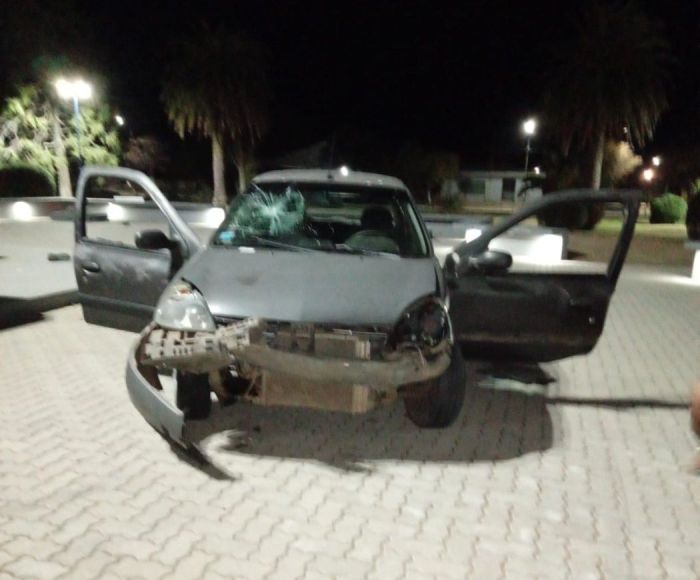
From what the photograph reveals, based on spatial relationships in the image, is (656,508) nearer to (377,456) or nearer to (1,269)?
(377,456)

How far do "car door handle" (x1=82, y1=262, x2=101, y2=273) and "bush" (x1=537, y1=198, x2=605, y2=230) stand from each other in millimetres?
17073

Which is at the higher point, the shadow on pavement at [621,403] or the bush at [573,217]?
the bush at [573,217]

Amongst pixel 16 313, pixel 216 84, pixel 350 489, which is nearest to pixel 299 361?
pixel 350 489

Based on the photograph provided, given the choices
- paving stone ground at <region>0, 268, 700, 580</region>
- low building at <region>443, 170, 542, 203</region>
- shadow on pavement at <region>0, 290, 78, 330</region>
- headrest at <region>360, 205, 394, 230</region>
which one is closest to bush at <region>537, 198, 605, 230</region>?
shadow on pavement at <region>0, 290, 78, 330</region>

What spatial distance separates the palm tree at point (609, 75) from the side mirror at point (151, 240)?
66.5 ft

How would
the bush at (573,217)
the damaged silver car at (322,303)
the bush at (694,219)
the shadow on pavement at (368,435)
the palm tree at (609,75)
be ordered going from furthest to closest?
the palm tree at (609,75) → the bush at (573,217) → the bush at (694,219) → the shadow on pavement at (368,435) → the damaged silver car at (322,303)

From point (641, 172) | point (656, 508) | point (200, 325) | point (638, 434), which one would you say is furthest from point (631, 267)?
point (641, 172)

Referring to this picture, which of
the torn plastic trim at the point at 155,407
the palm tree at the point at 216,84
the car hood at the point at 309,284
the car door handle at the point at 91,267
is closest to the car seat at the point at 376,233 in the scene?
the car hood at the point at 309,284

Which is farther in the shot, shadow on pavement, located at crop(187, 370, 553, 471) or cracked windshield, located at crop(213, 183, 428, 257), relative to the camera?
cracked windshield, located at crop(213, 183, 428, 257)

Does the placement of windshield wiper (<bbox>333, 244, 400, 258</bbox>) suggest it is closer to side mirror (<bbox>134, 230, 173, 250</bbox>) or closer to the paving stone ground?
the paving stone ground

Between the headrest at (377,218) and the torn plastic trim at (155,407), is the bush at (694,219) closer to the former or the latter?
the headrest at (377,218)

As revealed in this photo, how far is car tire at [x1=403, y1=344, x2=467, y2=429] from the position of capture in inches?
180

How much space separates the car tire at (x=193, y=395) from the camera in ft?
15.2

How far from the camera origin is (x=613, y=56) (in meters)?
22.9
